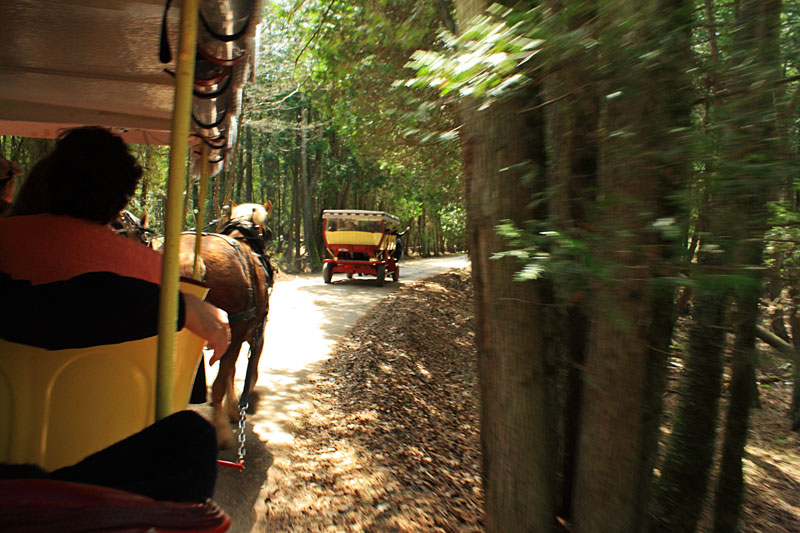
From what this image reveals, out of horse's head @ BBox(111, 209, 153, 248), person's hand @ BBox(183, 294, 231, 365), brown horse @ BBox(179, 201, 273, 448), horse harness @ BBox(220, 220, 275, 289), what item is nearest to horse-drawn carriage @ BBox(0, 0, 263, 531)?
person's hand @ BBox(183, 294, 231, 365)

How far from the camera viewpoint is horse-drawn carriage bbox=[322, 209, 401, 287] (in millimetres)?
16297

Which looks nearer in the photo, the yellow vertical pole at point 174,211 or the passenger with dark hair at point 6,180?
the yellow vertical pole at point 174,211

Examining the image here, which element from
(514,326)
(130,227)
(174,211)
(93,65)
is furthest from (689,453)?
(130,227)

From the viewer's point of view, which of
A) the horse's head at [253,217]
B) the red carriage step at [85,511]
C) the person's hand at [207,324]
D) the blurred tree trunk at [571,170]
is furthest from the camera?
the horse's head at [253,217]

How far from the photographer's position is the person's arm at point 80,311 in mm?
1496

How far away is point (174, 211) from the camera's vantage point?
1.57 metres

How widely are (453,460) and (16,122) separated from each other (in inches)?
178

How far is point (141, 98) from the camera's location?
309 cm

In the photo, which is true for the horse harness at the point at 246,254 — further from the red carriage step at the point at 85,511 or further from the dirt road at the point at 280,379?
the red carriage step at the point at 85,511

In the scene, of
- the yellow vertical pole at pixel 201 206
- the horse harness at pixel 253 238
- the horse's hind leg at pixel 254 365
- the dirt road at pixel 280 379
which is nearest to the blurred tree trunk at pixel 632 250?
the dirt road at pixel 280 379

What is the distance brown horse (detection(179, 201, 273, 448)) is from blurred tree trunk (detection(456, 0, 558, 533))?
2315mm

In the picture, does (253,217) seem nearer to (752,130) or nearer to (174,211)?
(174,211)

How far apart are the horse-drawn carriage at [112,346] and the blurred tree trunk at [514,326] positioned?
133 cm

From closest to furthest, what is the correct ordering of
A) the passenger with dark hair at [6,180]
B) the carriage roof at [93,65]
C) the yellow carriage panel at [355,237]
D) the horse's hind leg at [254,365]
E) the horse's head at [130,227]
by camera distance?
the carriage roof at [93,65] < the passenger with dark hair at [6,180] < the horse's head at [130,227] < the horse's hind leg at [254,365] < the yellow carriage panel at [355,237]
